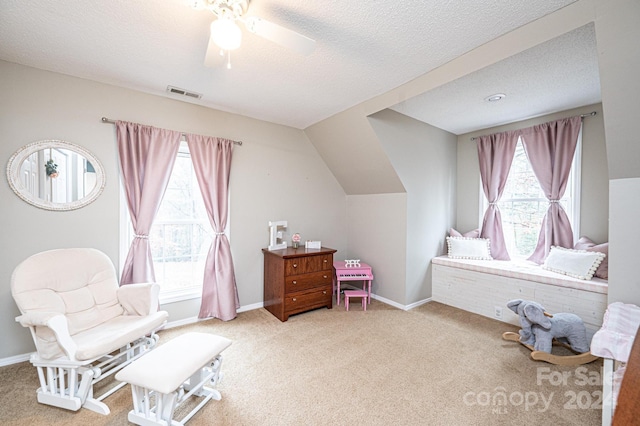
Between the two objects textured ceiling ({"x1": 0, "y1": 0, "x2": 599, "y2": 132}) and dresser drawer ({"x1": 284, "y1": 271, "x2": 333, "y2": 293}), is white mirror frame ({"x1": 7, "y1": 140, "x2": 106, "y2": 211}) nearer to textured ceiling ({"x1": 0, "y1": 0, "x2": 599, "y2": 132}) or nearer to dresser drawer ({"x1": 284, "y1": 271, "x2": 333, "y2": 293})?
textured ceiling ({"x1": 0, "y1": 0, "x2": 599, "y2": 132})

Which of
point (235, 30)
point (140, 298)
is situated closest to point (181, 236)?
point (140, 298)

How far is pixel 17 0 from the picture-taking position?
4.74 ft

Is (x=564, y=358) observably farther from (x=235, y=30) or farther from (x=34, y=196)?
(x=34, y=196)

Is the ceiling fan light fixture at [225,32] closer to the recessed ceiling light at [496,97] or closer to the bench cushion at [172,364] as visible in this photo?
the bench cushion at [172,364]

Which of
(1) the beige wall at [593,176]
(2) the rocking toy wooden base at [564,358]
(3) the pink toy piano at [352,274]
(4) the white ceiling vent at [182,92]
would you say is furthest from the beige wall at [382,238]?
(4) the white ceiling vent at [182,92]

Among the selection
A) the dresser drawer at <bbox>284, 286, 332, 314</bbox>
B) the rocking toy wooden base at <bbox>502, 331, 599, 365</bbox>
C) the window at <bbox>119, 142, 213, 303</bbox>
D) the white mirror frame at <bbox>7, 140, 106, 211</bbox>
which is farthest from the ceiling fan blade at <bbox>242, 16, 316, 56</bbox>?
the rocking toy wooden base at <bbox>502, 331, 599, 365</bbox>

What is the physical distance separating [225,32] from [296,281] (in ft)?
8.09

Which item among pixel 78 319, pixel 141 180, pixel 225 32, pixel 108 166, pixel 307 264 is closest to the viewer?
pixel 225 32

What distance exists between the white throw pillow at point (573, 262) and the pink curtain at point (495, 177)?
628 mm

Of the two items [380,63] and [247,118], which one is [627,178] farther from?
[247,118]

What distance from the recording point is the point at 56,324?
5.08 feet

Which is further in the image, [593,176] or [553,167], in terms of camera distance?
[553,167]

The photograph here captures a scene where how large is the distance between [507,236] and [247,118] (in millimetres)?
3836

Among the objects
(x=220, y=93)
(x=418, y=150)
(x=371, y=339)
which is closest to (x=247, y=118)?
(x=220, y=93)
